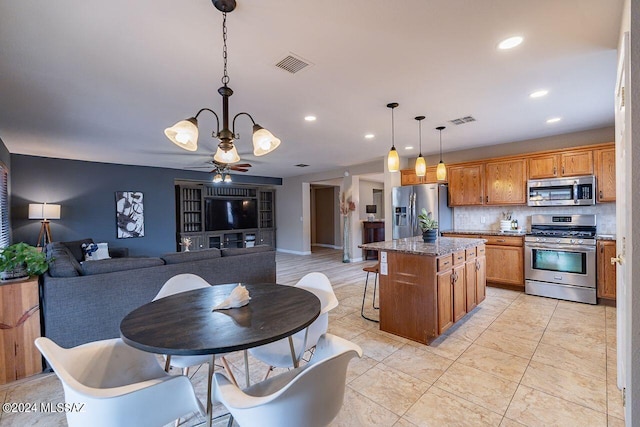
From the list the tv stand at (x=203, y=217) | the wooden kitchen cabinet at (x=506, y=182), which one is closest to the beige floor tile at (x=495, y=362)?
the wooden kitchen cabinet at (x=506, y=182)

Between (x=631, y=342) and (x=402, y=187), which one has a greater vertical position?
(x=402, y=187)

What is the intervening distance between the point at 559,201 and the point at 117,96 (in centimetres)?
587

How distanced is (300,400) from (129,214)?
6.90 m

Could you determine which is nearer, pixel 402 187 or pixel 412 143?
pixel 412 143

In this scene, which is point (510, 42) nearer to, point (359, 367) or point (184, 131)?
point (184, 131)

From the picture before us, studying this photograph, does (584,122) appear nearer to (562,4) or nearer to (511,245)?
(511,245)

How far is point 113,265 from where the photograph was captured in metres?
2.72

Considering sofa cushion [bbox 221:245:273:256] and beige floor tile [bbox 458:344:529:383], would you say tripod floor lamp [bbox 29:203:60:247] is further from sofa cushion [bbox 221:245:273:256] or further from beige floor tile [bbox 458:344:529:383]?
beige floor tile [bbox 458:344:529:383]

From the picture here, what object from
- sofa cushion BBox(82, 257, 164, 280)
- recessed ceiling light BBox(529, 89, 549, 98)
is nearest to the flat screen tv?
sofa cushion BBox(82, 257, 164, 280)

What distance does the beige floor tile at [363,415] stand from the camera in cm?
173

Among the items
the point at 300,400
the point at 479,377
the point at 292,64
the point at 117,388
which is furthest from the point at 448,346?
the point at 292,64

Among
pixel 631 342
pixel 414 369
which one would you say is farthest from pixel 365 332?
pixel 631 342

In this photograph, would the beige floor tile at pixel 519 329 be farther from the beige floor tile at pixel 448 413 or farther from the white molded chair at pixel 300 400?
the white molded chair at pixel 300 400

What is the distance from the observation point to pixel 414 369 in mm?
2303
